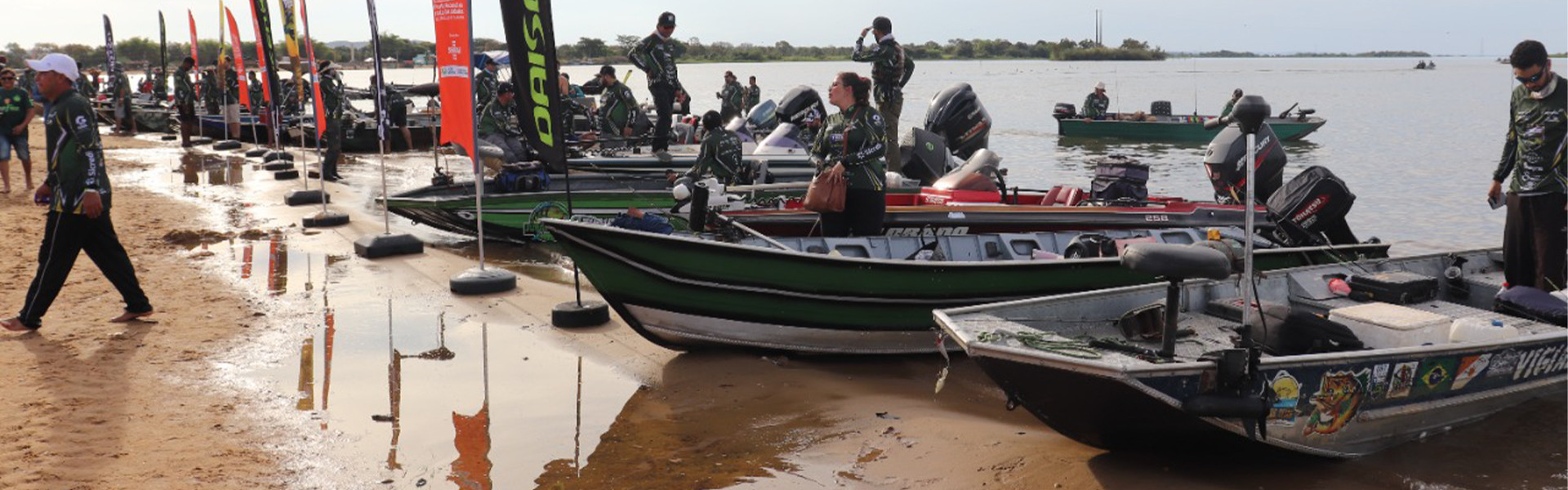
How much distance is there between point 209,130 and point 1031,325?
25626 millimetres

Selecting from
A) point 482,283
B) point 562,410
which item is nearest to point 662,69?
point 482,283

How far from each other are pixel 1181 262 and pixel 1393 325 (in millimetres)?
2014

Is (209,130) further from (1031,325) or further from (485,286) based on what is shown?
(1031,325)

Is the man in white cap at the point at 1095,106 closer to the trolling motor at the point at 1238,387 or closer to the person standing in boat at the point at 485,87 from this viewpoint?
the person standing in boat at the point at 485,87

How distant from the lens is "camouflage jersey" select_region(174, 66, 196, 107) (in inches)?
1003

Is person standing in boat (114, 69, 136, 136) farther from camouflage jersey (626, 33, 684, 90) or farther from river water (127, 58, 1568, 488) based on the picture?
river water (127, 58, 1568, 488)

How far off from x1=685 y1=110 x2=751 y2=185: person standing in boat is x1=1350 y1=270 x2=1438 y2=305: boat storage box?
527cm

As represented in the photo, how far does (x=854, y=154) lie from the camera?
28.1 ft

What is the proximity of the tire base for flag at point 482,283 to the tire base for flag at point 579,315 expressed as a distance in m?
1.21

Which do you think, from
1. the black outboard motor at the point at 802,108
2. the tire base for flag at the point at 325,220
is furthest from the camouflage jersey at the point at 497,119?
the black outboard motor at the point at 802,108

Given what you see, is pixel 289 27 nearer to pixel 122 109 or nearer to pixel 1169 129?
pixel 122 109

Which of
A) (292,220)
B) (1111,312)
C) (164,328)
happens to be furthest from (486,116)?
(1111,312)

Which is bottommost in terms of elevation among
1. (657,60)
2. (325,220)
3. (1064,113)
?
(325,220)

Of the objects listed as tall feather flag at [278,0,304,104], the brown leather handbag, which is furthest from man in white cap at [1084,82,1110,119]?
the brown leather handbag
